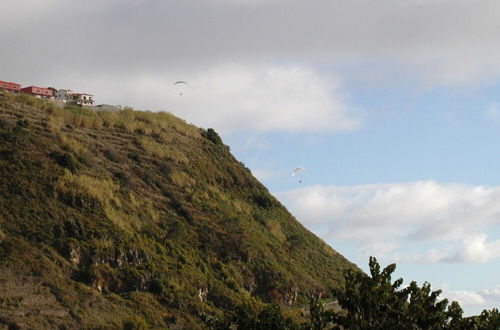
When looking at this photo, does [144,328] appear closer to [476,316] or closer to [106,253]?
[106,253]

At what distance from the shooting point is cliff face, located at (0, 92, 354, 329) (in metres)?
58.2

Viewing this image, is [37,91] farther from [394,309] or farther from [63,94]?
[394,309]

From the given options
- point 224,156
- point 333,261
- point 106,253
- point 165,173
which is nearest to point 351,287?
point 106,253

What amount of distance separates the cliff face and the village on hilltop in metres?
6.79

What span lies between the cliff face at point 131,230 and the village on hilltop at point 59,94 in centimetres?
679

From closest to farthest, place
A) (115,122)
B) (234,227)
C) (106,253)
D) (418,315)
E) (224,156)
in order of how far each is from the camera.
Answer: (418,315)
(106,253)
(234,227)
(115,122)
(224,156)

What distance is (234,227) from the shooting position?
85.7 meters

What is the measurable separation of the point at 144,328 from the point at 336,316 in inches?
1230

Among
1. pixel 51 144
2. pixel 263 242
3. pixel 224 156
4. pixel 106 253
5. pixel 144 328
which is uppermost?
pixel 224 156

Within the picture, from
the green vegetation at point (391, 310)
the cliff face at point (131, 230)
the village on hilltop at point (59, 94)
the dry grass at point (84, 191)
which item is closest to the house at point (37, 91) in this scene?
the village on hilltop at point (59, 94)

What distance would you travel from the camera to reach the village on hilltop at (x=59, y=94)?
110731mm

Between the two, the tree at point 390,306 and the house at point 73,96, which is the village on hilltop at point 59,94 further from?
the tree at point 390,306

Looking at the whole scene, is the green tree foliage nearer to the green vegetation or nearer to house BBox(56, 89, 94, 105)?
the green vegetation

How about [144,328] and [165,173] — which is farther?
[165,173]
